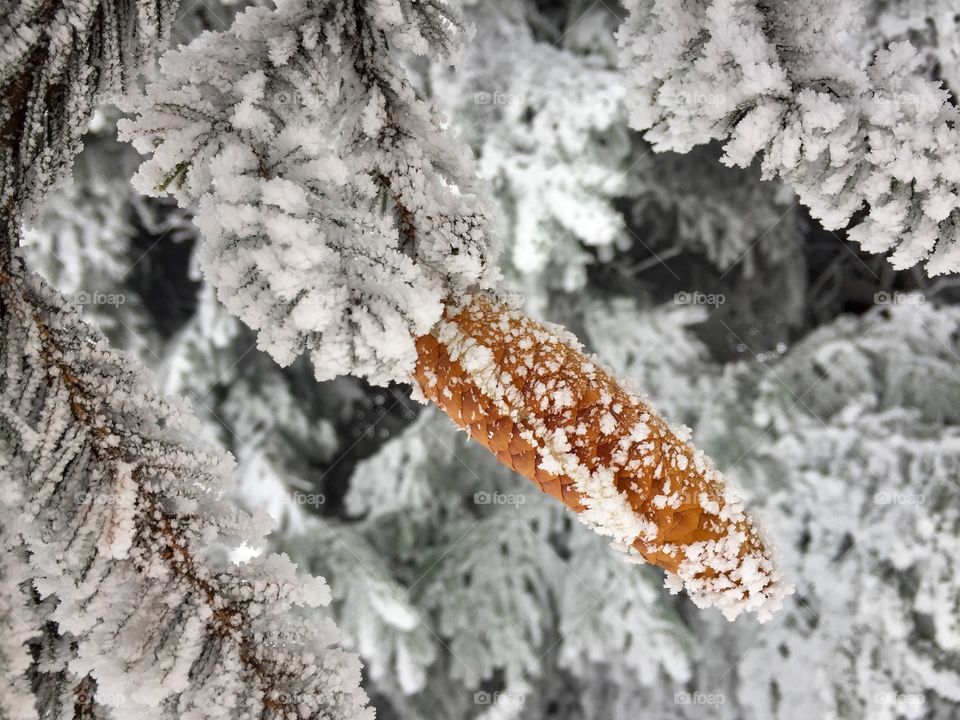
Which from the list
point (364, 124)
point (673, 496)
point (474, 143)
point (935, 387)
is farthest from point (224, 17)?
point (935, 387)

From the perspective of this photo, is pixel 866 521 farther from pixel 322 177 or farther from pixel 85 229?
pixel 85 229

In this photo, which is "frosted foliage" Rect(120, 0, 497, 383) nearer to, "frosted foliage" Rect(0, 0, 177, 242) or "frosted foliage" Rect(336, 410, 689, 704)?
"frosted foliage" Rect(0, 0, 177, 242)

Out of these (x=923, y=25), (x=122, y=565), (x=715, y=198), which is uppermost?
(x=122, y=565)

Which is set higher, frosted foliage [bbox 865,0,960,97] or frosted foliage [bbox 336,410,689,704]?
frosted foliage [bbox 865,0,960,97]

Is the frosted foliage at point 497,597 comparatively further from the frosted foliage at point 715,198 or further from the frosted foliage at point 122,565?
the frosted foliage at point 122,565

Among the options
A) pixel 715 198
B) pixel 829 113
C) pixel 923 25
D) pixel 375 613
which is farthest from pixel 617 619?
pixel 829 113

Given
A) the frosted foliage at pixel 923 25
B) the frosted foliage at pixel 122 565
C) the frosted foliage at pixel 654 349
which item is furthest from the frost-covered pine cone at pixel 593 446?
the frosted foliage at pixel 654 349

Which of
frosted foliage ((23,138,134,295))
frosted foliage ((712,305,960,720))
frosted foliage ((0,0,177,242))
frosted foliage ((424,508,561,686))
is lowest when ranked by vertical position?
frosted foliage ((712,305,960,720))

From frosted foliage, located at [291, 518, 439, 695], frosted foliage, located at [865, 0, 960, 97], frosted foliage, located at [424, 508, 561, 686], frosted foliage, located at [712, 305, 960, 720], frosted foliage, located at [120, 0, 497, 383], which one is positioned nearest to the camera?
frosted foliage, located at [120, 0, 497, 383]

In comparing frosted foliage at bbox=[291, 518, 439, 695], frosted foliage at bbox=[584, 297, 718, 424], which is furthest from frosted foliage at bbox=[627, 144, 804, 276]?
frosted foliage at bbox=[291, 518, 439, 695]
